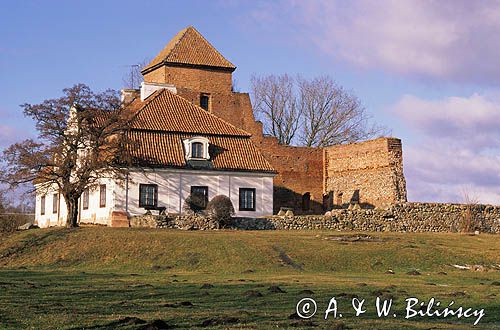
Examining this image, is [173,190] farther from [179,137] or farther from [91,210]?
[91,210]

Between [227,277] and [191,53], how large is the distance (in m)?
34.5

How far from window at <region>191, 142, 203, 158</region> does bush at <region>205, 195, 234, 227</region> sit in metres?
3.97

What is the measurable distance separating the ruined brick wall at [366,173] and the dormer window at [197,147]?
12.3 metres

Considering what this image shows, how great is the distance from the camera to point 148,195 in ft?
149

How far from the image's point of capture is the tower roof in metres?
59.3

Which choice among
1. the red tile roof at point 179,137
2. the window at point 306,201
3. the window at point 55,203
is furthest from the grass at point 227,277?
the window at point 306,201

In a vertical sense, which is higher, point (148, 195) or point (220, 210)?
point (148, 195)

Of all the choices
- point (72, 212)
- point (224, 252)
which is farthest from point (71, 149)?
point (224, 252)

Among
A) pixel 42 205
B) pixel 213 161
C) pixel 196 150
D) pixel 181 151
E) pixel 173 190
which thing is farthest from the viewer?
pixel 42 205

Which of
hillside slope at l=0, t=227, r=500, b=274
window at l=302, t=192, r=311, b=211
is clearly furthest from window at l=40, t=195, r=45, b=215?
window at l=302, t=192, r=311, b=211

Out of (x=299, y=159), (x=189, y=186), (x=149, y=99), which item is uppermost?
(x=149, y=99)

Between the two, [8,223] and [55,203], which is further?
[55,203]

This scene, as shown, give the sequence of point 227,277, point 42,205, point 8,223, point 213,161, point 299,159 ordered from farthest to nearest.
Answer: point 299,159
point 42,205
point 213,161
point 8,223
point 227,277

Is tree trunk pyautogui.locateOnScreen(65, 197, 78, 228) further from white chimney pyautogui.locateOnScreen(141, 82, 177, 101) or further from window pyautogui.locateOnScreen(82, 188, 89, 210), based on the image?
white chimney pyautogui.locateOnScreen(141, 82, 177, 101)
